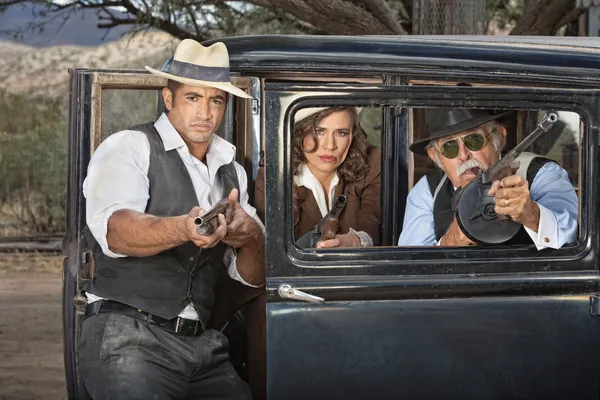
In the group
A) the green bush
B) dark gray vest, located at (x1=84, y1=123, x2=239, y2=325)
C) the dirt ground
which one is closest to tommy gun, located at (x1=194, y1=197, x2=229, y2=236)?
dark gray vest, located at (x1=84, y1=123, x2=239, y2=325)

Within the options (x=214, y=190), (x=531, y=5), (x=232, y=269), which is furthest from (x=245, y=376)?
(x=531, y=5)

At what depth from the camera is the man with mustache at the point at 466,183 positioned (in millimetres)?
3318

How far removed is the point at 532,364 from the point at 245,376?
3.73 ft

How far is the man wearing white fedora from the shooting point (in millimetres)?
3340

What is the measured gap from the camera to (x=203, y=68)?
346 cm

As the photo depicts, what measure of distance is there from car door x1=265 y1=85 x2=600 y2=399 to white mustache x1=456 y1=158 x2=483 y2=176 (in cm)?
36

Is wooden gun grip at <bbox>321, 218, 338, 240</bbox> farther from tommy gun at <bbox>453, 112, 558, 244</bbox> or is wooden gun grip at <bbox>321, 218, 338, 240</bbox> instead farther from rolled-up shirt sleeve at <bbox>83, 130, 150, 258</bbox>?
rolled-up shirt sleeve at <bbox>83, 130, 150, 258</bbox>

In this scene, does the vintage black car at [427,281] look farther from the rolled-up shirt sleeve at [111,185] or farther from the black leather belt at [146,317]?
the black leather belt at [146,317]

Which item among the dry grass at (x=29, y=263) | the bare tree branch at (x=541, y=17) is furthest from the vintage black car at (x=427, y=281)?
the dry grass at (x=29, y=263)

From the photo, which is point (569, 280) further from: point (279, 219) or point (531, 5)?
point (531, 5)

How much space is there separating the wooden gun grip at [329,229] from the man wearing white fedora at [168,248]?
0.20 metres

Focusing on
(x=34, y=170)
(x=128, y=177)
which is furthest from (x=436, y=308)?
(x=34, y=170)

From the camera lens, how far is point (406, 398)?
3293 mm

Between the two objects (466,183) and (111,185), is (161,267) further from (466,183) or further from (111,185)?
(466,183)
